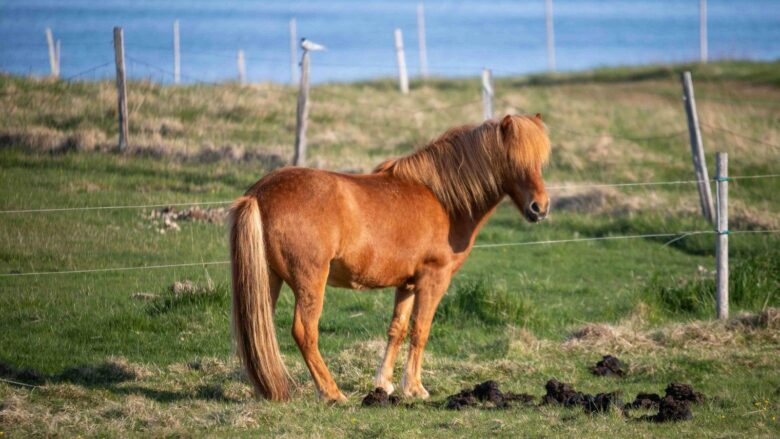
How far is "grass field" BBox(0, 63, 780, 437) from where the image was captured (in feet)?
20.5

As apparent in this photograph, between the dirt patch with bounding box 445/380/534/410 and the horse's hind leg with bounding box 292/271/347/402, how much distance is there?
80 centimetres

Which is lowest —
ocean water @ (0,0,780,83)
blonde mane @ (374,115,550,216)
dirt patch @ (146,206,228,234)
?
dirt patch @ (146,206,228,234)

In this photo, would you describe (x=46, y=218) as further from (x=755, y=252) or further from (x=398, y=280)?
(x=755, y=252)

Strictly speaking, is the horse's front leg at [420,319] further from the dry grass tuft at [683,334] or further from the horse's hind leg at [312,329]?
the dry grass tuft at [683,334]

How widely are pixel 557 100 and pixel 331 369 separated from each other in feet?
57.8

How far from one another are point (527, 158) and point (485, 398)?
71.8 inches

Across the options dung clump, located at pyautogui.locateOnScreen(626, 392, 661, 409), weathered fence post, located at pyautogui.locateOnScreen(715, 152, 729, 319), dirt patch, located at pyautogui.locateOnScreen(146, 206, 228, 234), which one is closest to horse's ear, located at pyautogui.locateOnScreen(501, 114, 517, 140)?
dung clump, located at pyautogui.locateOnScreen(626, 392, 661, 409)

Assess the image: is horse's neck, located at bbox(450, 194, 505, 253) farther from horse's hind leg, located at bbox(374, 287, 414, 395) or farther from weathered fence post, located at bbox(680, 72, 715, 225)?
weathered fence post, located at bbox(680, 72, 715, 225)

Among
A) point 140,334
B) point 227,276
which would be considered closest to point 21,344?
point 140,334

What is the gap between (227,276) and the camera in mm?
9070

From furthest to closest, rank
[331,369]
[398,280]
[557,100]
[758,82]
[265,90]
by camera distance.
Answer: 1. [758,82]
2. [557,100]
3. [265,90]
4. [331,369]
5. [398,280]

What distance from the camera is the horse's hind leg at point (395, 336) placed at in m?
7.05

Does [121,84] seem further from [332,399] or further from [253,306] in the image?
[332,399]

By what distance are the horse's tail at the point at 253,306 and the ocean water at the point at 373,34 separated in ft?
23.9
